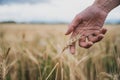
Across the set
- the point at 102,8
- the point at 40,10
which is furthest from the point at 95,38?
the point at 40,10

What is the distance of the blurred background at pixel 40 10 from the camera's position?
5.18ft

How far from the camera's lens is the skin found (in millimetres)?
1299

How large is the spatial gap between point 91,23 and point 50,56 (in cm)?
23

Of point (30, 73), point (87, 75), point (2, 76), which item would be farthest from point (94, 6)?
point (2, 76)

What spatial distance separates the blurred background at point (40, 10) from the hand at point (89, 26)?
19 cm

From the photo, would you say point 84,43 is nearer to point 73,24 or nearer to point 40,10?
point 73,24

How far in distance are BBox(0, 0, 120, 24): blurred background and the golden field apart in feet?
0.11

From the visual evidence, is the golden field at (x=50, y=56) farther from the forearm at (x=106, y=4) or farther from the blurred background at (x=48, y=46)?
the forearm at (x=106, y=4)

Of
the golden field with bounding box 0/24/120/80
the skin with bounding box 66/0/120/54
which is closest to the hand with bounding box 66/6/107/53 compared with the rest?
the skin with bounding box 66/0/120/54

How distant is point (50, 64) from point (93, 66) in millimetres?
219

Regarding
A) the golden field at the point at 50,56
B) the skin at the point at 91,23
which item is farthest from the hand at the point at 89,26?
the golden field at the point at 50,56

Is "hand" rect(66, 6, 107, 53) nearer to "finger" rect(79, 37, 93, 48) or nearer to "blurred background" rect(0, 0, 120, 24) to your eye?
"finger" rect(79, 37, 93, 48)

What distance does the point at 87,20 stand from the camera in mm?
1386

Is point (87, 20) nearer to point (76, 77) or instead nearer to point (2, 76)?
point (76, 77)
